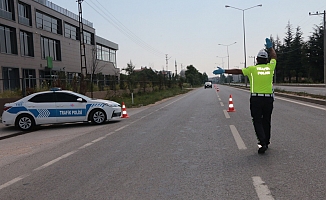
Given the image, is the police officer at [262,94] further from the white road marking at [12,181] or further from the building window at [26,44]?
the building window at [26,44]

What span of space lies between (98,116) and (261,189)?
942cm

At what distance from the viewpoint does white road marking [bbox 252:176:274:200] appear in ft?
13.2

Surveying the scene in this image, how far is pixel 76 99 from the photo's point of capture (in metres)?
12.6

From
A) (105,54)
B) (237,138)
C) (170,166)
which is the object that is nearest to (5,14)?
(237,138)

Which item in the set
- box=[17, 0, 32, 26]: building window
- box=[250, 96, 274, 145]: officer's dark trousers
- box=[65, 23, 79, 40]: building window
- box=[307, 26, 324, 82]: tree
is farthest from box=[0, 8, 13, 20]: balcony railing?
box=[307, 26, 324, 82]: tree

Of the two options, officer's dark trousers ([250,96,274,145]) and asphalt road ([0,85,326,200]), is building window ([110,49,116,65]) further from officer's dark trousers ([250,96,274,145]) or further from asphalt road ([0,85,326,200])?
officer's dark trousers ([250,96,274,145])

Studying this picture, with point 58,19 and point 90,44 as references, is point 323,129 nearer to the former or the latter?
point 58,19

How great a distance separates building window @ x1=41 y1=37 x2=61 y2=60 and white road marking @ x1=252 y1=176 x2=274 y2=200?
39.8 meters

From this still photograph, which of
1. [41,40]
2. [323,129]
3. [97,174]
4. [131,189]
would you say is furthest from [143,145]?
[41,40]

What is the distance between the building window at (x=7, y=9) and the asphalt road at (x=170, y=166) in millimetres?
27822

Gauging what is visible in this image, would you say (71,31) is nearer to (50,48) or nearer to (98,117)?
(50,48)

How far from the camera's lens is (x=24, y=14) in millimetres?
37156

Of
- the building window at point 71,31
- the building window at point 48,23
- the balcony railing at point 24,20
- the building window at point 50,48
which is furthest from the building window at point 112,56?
the balcony railing at point 24,20

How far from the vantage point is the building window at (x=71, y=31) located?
48.8 m
